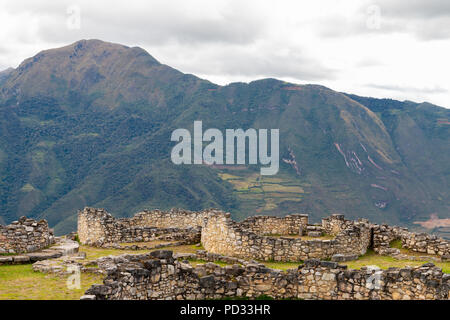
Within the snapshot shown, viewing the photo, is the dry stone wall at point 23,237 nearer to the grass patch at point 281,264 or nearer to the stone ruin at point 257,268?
the stone ruin at point 257,268

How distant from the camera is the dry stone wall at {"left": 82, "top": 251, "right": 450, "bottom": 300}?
737 inches

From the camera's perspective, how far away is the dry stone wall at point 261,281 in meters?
18.7

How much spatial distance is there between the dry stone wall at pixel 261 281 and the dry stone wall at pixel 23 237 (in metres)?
4.99

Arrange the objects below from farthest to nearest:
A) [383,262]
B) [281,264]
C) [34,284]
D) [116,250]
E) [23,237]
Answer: [116,250]
[383,262]
[281,264]
[23,237]
[34,284]

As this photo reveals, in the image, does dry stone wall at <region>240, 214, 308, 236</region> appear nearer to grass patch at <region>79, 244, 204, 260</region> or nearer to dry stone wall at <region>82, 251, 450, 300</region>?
grass patch at <region>79, 244, 204, 260</region>

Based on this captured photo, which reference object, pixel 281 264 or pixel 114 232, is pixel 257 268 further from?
pixel 114 232

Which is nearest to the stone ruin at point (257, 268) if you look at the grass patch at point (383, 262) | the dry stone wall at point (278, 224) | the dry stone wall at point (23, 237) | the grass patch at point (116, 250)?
the grass patch at point (383, 262)

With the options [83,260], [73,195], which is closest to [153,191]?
[73,195]

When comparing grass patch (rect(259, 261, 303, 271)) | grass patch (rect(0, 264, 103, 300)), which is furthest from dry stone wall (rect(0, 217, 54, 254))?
grass patch (rect(259, 261, 303, 271))

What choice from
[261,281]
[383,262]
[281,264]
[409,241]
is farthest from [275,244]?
[409,241]

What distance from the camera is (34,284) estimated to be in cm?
1969

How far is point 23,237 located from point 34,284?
19.0ft
